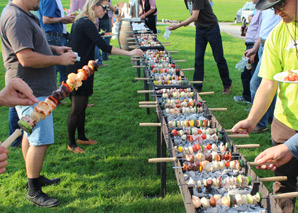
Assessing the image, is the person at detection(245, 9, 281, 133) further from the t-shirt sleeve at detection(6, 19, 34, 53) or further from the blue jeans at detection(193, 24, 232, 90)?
the t-shirt sleeve at detection(6, 19, 34, 53)

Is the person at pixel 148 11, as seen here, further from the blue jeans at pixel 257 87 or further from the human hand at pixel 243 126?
the human hand at pixel 243 126

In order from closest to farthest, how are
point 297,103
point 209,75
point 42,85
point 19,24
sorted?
point 297,103
point 19,24
point 42,85
point 209,75

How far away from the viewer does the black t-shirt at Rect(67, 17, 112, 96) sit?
14.0 ft

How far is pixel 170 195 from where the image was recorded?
3604 mm

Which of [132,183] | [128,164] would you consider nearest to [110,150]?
[128,164]

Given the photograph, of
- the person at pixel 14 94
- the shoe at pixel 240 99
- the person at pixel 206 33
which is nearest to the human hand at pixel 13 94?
the person at pixel 14 94

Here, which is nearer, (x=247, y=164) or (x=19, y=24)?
(x=247, y=164)

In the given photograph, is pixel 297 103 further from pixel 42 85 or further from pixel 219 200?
pixel 42 85

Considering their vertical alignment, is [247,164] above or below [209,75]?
above

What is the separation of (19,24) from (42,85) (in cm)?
65

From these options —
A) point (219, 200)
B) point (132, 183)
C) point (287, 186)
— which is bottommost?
point (132, 183)

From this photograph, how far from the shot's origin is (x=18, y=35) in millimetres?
3051

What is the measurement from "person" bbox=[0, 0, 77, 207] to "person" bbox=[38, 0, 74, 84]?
2567 millimetres

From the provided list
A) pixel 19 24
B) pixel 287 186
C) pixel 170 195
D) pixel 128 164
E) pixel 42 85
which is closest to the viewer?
pixel 287 186
